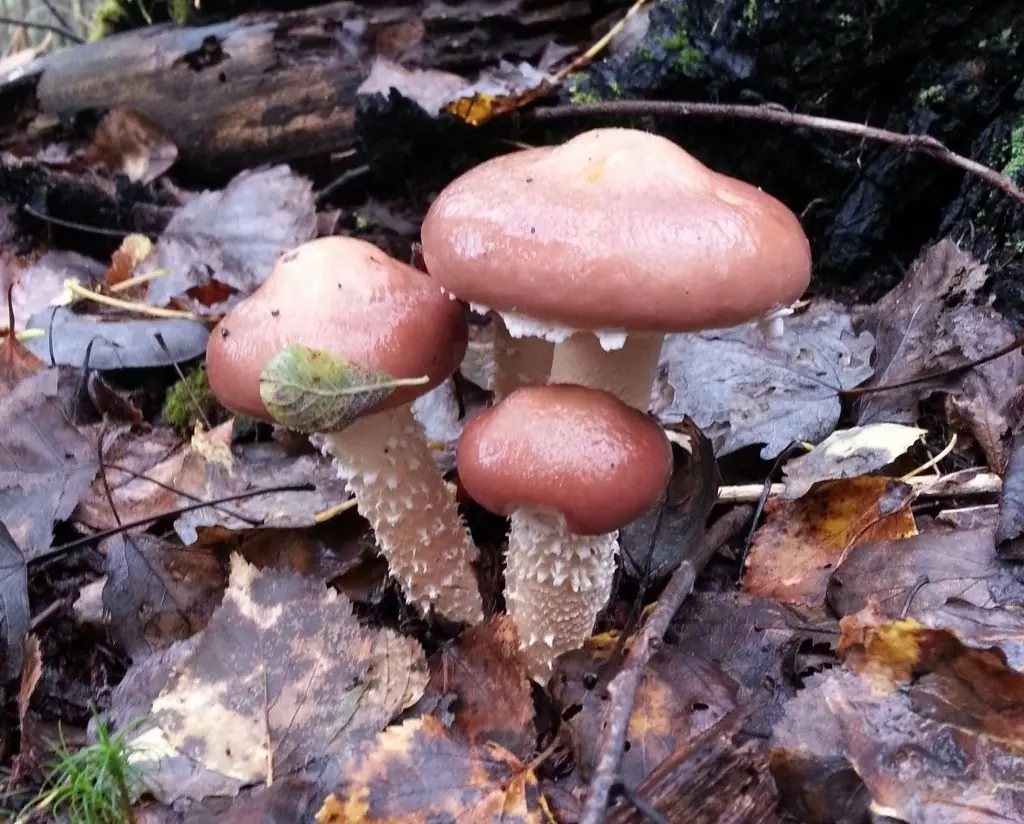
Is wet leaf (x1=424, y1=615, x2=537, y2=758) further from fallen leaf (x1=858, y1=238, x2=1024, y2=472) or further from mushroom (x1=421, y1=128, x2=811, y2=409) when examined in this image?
fallen leaf (x1=858, y1=238, x2=1024, y2=472)

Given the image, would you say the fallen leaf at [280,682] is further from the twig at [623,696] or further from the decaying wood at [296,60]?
the decaying wood at [296,60]

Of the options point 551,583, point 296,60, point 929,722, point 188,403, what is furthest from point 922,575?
point 296,60

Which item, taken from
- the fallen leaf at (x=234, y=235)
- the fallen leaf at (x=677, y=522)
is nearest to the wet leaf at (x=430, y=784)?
the fallen leaf at (x=677, y=522)

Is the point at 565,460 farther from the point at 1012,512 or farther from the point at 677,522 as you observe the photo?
the point at 1012,512

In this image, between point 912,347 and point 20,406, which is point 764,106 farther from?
point 20,406

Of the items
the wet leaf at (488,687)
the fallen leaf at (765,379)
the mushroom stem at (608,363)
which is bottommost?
the wet leaf at (488,687)

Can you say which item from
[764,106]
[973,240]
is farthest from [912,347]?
[764,106]
